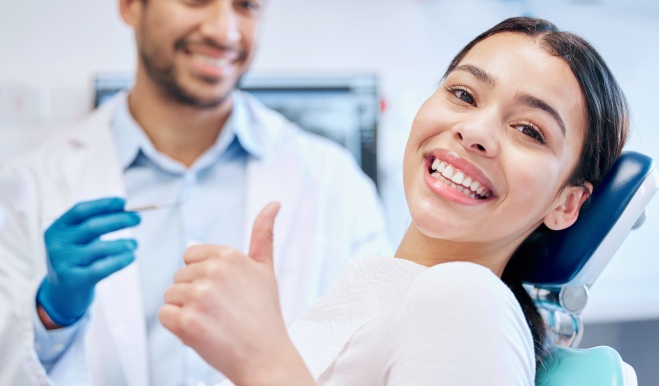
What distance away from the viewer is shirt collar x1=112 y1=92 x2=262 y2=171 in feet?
6.62

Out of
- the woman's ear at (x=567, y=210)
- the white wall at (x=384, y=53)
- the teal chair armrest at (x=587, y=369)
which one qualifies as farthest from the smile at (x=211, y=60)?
the teal chair armrest at (x=587, y=369)

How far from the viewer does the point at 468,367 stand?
2.35 ft

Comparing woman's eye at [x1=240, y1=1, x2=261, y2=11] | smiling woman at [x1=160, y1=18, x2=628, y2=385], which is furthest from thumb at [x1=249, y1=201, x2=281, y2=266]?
woman's eye at [x1=240, y1=1, x2=261, y2=11]

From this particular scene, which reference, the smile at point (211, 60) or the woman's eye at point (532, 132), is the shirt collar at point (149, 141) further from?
the woman's eye at point (532, 132)

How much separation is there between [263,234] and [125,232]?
1188mm

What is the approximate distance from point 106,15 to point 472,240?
5.99 feet

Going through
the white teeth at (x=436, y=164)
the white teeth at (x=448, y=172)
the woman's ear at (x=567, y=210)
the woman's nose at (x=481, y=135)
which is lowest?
the woman's ear at (x=567, y=210)

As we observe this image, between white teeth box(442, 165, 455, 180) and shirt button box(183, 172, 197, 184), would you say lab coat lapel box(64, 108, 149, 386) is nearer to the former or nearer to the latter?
shirt button box(183, 172, 197, 184)

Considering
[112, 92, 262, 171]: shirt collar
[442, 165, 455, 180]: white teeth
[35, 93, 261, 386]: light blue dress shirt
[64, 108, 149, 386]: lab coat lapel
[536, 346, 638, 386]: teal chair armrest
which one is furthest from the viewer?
[112, 92, 262, 171]: shirt collar

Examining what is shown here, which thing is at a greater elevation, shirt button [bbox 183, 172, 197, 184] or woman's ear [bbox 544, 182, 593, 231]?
woman's ear [bbox 544, 182, 593, 231]

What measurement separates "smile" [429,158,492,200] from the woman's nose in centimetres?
4

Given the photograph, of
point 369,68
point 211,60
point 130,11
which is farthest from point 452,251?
point 369,68

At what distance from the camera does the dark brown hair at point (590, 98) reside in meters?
1.00

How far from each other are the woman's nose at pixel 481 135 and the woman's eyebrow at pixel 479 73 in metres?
0.06
